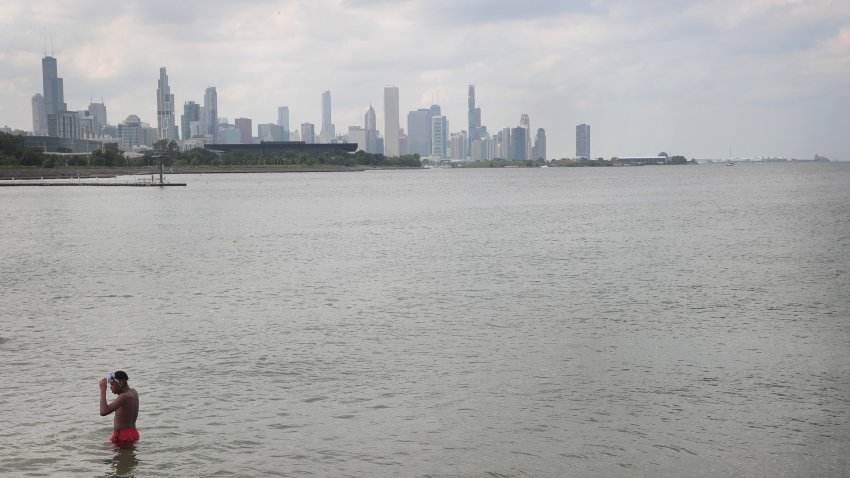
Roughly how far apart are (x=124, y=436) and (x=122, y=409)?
0.70 m

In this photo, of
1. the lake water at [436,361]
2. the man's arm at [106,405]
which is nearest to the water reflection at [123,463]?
the lake water at [436,361]

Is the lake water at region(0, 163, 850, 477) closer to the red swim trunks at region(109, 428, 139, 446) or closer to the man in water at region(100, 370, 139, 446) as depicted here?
the red swim trunks at region(109, 428, 139, 446)

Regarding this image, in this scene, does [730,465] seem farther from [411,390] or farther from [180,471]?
[180,471]

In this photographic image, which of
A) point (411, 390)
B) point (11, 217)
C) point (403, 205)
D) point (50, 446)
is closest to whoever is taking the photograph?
point (50, 446)

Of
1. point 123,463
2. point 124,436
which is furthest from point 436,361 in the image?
point 123,463

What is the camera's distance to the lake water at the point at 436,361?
18.2 m

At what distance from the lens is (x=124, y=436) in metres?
18.6

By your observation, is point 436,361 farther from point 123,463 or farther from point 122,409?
point 123,463

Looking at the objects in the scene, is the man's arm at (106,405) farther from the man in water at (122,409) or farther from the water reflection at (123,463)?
the water reflection at (123,463)

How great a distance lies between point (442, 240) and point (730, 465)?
→ 50.4 metres

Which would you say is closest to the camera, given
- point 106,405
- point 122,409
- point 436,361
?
point 106,405

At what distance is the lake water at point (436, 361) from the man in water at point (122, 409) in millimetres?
472

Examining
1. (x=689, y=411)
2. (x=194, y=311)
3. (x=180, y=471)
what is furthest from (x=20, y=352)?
(x=689, y=411)

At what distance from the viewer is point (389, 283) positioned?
4269 centimetres
